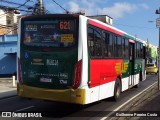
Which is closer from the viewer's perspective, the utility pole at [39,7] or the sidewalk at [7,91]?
the sidewalk at [7,91]

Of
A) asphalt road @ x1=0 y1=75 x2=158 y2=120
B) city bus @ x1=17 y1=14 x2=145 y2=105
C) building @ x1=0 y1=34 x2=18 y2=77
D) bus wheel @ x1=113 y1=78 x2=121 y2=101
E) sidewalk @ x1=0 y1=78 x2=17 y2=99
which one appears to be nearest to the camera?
city bus @ x1=17 y1=14 x2=145 y2=105

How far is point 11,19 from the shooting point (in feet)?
230

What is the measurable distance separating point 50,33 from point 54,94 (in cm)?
194

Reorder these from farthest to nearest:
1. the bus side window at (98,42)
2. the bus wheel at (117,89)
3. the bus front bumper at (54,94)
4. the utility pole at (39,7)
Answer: the utility pole at (39,7) < the bus wheel at (117,89) < the bus side window at (98,42) < the bus front bumper at (54,94)

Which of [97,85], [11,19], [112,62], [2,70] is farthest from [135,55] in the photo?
[11,19]

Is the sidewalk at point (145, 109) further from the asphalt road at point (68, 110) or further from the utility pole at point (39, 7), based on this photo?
the utility pole at point (39, 7)

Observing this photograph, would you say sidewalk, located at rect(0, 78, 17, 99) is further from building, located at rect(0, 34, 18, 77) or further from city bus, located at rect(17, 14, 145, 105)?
building, located at rect(0, 34, 18, 77)

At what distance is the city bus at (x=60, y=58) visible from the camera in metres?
11.0

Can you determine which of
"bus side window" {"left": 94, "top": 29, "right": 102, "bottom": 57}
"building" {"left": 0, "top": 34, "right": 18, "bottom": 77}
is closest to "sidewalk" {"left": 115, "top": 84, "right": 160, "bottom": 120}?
"bus side window" {"left": 94, "top": 29, "right": 102, "bottom": 57}

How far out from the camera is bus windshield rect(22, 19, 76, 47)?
1120 cm

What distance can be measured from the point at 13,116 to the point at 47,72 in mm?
1807

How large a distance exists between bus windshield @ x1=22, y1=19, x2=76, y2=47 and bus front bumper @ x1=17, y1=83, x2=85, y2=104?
1422mm

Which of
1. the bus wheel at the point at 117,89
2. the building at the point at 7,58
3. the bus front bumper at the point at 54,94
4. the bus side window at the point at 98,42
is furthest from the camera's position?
the building at the point at 7,58

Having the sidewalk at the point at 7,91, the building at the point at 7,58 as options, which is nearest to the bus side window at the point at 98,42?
the sidewalk at the point at 7,91
